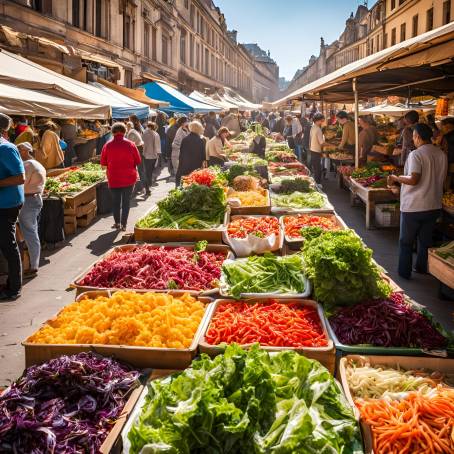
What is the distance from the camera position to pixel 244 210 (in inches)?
299

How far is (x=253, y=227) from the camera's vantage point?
650 centimetres

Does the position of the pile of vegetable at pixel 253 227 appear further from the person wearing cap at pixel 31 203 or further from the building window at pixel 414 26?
the building window at pixel 414 26

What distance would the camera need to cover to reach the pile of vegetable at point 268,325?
3.69 meters

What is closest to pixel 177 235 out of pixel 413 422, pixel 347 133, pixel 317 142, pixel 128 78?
pixel 413 422

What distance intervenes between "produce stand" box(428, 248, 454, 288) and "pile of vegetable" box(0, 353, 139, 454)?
3561mm

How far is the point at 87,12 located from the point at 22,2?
21.0 ft

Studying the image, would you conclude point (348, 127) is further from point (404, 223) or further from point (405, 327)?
point (405, 327)

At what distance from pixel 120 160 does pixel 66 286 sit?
10.5ft

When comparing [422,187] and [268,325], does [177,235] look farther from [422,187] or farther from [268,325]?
[422,187]

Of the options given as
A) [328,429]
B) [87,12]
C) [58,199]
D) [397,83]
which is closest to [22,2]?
[87,12]

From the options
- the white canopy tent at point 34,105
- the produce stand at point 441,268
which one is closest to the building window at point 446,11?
the white canopy tent at point 34,105

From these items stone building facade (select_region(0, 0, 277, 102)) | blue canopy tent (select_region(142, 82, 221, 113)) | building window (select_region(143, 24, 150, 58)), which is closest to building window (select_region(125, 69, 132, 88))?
stone building facade (select_region(0, 0, 277, 102))

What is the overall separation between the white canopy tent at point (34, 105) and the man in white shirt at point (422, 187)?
5.34m

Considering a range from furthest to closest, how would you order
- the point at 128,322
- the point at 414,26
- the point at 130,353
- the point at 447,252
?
the point at 414,26
the point at 447,252
the point at 128,322
the point at 130,353
